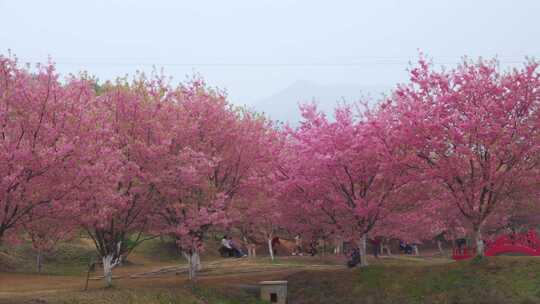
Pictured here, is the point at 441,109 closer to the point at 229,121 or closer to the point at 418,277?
the point at 418,277

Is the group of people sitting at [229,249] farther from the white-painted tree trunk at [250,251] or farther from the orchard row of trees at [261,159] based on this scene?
the orchard row of trees at [261,159]

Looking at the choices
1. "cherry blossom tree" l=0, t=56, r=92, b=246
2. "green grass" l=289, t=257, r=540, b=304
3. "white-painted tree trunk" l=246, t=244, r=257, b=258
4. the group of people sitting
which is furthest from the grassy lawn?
the group of people sitting

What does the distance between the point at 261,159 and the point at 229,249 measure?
22.8 m

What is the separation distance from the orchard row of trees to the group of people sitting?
19.6 m

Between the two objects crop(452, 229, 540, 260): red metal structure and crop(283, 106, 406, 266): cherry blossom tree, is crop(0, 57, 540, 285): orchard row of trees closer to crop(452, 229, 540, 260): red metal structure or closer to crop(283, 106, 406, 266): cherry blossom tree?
crop(283, 106, 406, 266): cherry blossom tree

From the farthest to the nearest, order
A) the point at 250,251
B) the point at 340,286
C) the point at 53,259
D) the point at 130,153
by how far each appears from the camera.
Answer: the point at 250,251, the point at 53,259, the point at 340,286, the point at 130,153

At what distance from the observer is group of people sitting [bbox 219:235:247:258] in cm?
5225

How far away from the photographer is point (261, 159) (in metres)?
32.5

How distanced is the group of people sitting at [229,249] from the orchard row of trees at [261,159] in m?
19.6

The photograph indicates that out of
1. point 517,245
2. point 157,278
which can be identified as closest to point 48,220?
point 157,278

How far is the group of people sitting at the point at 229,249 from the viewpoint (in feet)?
171

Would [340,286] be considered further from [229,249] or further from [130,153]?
[229,249]

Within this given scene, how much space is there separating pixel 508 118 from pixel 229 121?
1510 centimetres

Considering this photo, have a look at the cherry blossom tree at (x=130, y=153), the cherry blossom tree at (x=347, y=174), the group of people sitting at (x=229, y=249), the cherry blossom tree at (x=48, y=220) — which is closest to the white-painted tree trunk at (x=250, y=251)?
the group of people sitting at (x=229, y=249)
